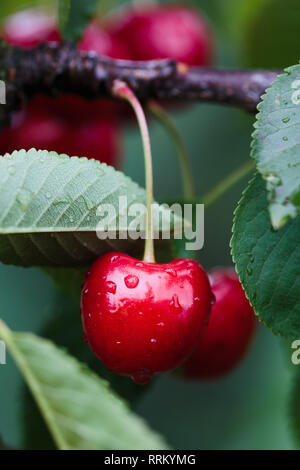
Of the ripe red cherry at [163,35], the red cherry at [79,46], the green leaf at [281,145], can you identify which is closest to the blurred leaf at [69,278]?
the green leaf at [281,145]

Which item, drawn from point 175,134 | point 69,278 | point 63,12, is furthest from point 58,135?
point 69,278

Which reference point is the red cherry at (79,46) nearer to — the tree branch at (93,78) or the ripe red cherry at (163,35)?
the ripe red cherry at (163,35)

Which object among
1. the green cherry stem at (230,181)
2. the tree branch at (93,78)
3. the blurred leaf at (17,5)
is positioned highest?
the blurred leaf at (17,5)

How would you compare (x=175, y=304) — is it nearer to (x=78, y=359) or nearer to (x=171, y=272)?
(x=171, y=272)

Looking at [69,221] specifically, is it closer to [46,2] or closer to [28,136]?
[28,136]

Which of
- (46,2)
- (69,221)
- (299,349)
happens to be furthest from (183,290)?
(46,2)

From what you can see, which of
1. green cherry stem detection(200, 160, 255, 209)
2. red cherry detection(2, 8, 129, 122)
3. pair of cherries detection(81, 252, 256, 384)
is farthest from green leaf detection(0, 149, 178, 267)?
red cherry detection(2, 8, 129, 122)

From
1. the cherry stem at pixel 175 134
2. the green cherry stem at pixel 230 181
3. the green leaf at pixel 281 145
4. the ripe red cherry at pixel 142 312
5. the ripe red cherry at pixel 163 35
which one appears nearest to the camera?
the green leaf at pixel 281 145
